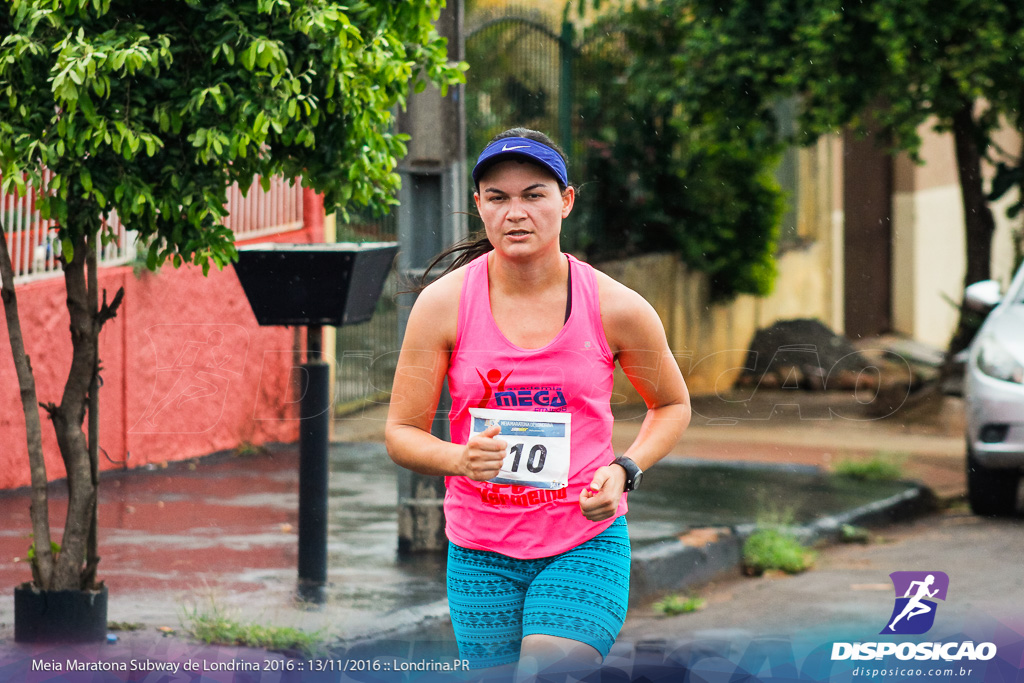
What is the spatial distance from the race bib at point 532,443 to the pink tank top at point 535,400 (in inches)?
0.8

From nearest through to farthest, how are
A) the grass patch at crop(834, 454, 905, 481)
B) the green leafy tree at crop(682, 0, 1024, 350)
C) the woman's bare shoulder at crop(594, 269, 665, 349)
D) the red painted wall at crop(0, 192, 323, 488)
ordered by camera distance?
the woman's bare shoulder at crop(594, 269, 665, 349) < the red painted wall at crop(0, 192, 323, 488) < the grass patch at crop(834, 454, 905, 481) < the green leafy tree at crop(682, 0, 1024, 350)

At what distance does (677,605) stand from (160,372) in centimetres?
285

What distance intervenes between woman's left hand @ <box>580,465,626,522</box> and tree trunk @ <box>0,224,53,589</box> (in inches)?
98.0

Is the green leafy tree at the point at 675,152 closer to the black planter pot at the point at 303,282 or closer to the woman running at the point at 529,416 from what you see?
the black planter pot at the point at 303,282

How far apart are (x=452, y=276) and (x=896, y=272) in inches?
693

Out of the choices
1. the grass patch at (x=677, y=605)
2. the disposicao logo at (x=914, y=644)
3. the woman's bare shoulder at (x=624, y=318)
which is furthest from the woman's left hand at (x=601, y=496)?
the grass patch at (x=677, y=605)

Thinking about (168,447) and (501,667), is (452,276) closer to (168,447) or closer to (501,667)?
(501,667)

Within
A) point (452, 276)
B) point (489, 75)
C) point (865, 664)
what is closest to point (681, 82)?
point (489, 75)

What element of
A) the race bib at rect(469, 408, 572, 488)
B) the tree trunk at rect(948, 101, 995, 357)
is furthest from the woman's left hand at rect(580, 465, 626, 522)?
the tree trunk at rect(948, 101, 995, 357)

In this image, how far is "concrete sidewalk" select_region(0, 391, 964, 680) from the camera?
5.17 m

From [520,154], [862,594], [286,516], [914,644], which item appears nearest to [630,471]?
[520,154]

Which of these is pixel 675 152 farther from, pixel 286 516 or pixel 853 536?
pixel 286 516

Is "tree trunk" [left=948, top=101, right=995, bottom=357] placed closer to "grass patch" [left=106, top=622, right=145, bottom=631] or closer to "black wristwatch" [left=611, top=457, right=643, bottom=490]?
"grass patch" [left=106, top=622, right=145, bottom=631]

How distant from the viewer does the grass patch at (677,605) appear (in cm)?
589
